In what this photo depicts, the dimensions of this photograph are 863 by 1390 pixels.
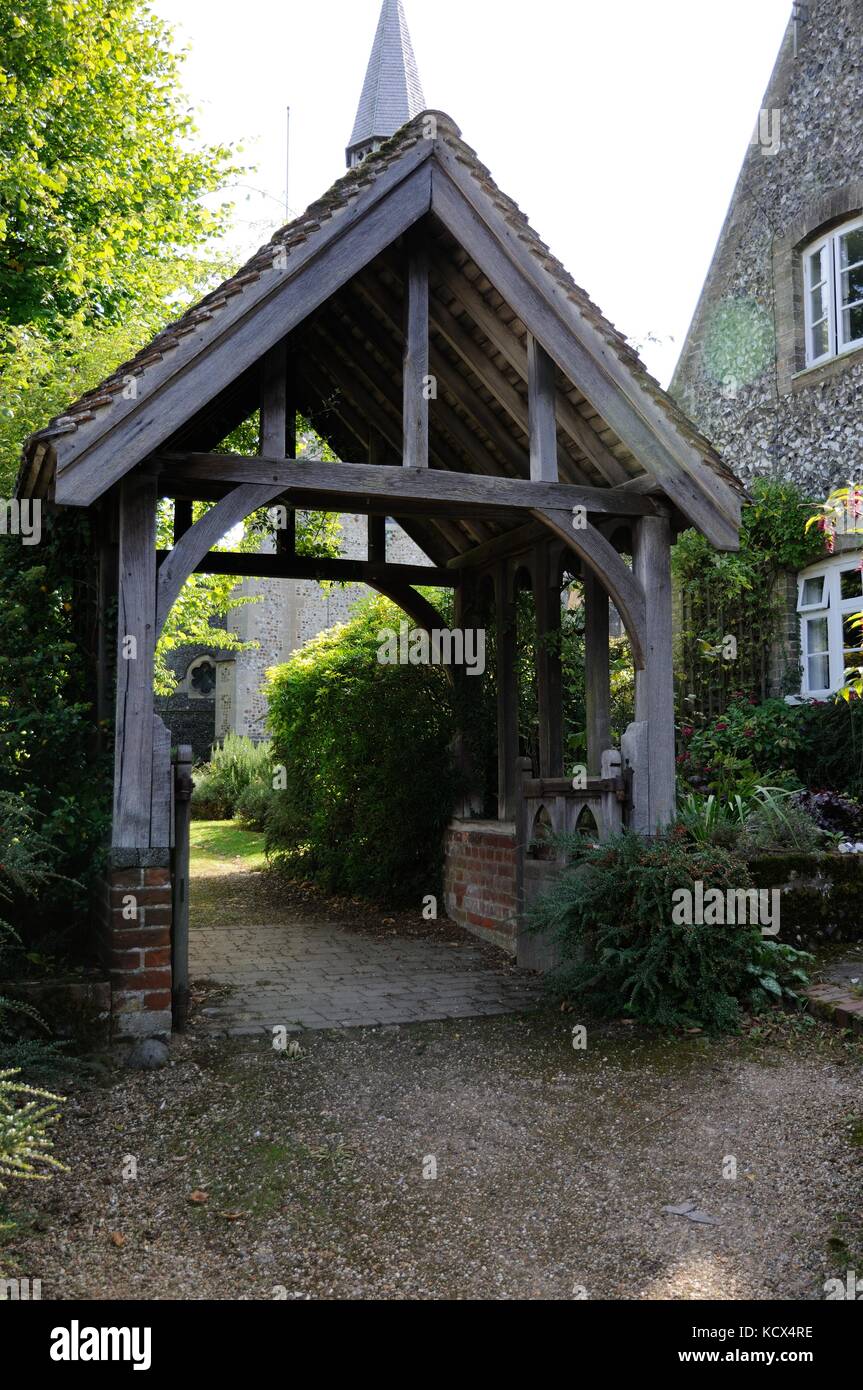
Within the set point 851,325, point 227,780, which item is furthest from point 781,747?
point 227,780

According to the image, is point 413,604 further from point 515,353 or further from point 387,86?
point 387,86

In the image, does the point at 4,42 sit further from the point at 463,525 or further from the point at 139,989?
the point at 139,989

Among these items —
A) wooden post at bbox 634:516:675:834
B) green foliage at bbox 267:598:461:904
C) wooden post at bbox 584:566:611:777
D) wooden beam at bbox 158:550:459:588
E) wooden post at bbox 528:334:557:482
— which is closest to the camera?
wooden post at bbox 528:334:557:482

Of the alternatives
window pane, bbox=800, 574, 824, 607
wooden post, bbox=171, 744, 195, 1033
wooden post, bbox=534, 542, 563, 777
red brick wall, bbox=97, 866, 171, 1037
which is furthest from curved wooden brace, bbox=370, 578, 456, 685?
window pane, bbox=800, 574, 824, 607

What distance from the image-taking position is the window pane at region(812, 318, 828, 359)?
11852 millimetres

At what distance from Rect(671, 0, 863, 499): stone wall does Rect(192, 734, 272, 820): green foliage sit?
957cm

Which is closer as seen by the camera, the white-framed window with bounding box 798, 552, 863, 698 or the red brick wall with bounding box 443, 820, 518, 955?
the red brick wall with bounding box 443, 820, 518, 955

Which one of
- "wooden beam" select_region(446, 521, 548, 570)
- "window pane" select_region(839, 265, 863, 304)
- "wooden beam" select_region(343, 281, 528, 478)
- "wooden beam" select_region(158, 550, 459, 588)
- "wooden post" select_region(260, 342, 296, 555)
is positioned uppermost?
"window pane" select_region(839, 265, 863, 304)

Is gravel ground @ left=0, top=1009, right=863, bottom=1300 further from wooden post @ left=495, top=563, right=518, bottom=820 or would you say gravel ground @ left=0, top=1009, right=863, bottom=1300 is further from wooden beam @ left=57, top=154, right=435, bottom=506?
wooden post @ left=495, top=563, right=518, bottom=820

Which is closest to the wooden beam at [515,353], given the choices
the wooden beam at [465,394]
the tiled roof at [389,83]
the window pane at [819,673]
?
the wooden beam at [465,394]

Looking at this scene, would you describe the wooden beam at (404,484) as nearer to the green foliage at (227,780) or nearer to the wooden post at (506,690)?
the wooden post at (506,690)

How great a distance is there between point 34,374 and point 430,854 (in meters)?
5.45

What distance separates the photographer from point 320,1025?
5.98 m

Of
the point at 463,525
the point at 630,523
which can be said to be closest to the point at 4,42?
the point at 463,525
